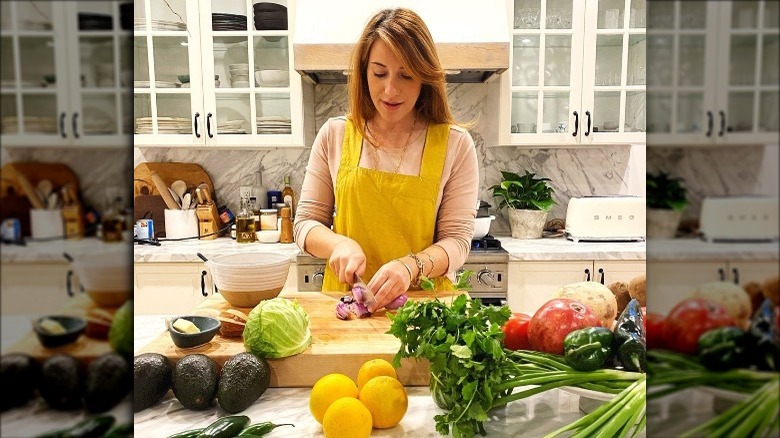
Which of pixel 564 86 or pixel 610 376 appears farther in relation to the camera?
pixel 564 86

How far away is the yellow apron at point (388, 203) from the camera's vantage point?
1.76m

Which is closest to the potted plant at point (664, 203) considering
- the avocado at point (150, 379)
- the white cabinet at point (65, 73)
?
the white cabinet at point (65, 73)

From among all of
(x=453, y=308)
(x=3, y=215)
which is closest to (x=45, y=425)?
(x=3, y=215)

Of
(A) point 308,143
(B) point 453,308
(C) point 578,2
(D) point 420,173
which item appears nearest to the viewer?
(B) point 453,308

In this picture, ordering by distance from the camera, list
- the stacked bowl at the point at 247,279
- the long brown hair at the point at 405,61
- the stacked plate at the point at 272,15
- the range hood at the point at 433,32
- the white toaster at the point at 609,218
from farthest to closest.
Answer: the stacked plate at the point at 272,15 < the white toaster at the point at 609,218 < the range hood at the point at 433,32 < the long brown hair at the point at 405,61 < the stacked bowl at the point at 247,279

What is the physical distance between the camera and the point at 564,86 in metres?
3.07

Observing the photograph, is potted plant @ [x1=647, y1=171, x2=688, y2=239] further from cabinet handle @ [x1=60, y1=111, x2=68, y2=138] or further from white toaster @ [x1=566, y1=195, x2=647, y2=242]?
white toaster @ [x1=566, y1=195, x2=647, y2=242]

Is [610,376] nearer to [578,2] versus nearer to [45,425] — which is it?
[45,425]

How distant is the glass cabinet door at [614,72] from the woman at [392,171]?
157 cm

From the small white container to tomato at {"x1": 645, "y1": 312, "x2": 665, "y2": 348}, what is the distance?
0.21m

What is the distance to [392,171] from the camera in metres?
1.81

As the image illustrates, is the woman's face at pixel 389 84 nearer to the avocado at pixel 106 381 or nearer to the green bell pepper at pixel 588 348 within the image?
the green bell pepper at pixel 588 348

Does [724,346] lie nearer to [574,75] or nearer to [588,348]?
[588,348]

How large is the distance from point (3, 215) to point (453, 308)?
0.73 m
